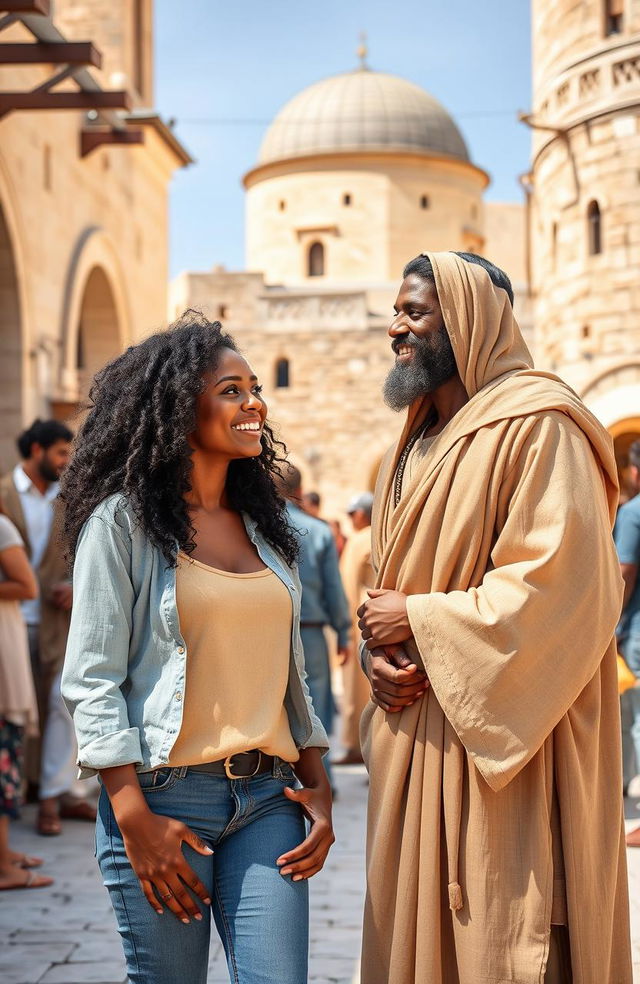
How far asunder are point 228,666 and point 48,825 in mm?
4032

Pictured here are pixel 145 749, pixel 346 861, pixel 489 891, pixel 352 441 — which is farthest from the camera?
pixel 352 441

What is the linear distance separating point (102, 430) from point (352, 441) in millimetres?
23057

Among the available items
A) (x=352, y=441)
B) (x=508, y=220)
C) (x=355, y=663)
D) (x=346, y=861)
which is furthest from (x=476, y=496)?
(x=508, y=220)

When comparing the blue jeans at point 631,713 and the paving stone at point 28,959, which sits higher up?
the blue jeans at point 631,713

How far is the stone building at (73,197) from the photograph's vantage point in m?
9.76

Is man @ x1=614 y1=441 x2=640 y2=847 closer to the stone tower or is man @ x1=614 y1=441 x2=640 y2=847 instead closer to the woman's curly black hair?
the woman's curly black hair

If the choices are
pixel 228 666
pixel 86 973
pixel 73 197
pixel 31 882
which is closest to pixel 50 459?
pixel 31 882

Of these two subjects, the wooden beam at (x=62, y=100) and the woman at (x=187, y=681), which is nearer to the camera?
the woman at (x=187, y=681)

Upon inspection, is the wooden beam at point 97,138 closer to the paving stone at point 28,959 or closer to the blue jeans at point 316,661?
the blue jeans at point 316,661

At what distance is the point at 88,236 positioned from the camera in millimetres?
12609

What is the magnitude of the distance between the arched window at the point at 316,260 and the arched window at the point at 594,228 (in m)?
19.8

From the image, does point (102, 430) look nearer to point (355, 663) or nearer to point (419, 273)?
point (419, 273)

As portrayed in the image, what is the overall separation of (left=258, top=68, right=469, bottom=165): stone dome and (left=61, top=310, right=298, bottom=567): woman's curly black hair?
33.8 meters

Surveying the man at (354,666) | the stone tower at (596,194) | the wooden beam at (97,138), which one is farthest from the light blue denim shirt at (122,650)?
the stone tower at (596,194)
